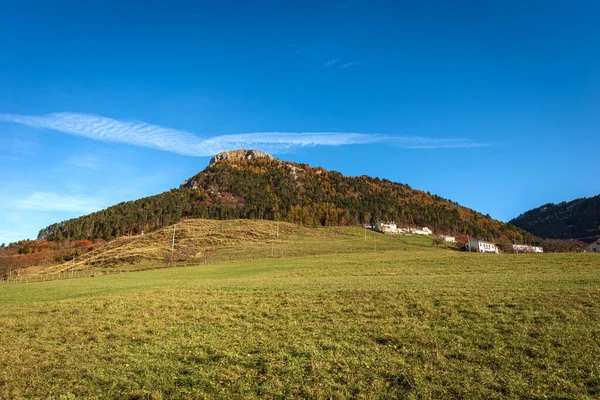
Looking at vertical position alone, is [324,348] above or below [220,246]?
below

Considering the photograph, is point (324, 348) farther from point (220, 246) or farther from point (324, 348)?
point (220, 246)

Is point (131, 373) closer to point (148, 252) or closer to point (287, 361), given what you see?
point (287, 361)

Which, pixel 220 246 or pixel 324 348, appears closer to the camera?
pixel 324 348

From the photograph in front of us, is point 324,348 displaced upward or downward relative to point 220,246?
downward

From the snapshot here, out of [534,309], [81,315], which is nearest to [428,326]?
[534,309]

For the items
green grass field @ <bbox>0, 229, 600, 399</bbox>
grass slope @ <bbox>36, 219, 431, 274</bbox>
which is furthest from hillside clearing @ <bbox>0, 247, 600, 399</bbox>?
grass slope @ <bbox>36, 219, 431, 274</bbox>

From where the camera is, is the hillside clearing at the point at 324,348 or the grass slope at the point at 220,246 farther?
the grass slope at the point at 220,246

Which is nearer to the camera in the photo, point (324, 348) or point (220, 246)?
point (324, 348)

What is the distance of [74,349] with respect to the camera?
1573 centimetres

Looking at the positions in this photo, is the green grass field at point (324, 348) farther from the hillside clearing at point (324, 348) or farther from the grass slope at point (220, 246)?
the grass slope at point (220, 246)

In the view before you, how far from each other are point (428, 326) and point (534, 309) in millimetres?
6220

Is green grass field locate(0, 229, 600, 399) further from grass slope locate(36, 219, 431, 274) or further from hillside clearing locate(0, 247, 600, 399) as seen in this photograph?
grass slope locate(36, 219, 431, 274)

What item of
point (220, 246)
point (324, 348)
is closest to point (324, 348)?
point (324, 348)

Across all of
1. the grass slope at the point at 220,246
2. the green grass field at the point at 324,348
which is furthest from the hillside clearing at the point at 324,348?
the grass slope at the point at 220,246
